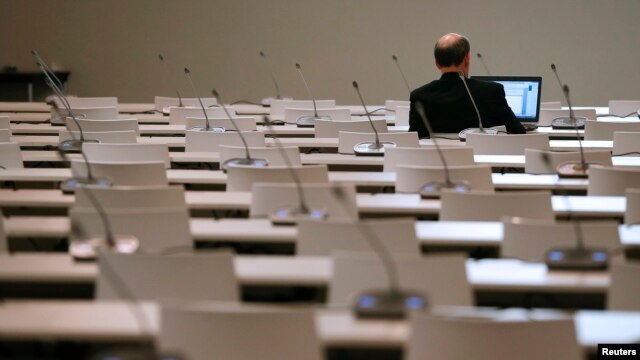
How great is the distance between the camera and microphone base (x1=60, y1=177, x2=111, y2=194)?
191 inches

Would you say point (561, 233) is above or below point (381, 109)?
below

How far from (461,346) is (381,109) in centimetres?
814

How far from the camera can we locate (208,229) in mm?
4035

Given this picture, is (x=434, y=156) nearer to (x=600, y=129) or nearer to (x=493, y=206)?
(x=493, y=206)

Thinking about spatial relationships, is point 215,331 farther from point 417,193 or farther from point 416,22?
point 416,22

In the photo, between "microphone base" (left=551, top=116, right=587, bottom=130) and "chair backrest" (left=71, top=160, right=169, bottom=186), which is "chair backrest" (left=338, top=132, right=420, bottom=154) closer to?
"chair backrest" (left=71, top=160, right=169, bottom=186)

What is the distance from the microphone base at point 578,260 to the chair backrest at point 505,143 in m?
3.07

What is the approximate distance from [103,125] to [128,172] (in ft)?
7.67

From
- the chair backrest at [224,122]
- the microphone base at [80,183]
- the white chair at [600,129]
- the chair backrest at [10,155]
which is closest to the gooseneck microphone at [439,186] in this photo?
the microphone base at [80,183]

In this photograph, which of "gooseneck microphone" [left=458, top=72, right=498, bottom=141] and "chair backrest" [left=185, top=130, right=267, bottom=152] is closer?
"chair backrest" [left=185, top=130, right=267, bottom=152]

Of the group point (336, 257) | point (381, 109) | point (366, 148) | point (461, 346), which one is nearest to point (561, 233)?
point (336, 257)

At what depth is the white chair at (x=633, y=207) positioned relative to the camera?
4.16 m

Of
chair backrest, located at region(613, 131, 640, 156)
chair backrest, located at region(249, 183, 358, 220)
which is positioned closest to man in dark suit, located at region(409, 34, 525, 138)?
chair backrest, located at region(613, 131, 640, 156)

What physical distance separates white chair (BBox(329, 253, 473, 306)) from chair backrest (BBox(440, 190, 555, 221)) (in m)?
1.24
